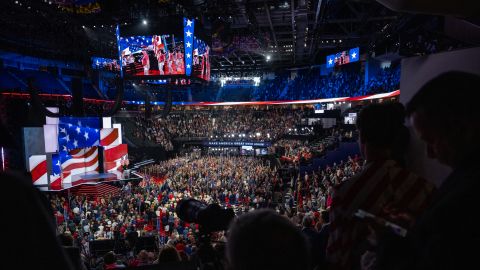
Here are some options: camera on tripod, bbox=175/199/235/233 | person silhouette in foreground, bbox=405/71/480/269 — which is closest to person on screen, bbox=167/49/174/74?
camera on tripod, bbox=175/199/235/233

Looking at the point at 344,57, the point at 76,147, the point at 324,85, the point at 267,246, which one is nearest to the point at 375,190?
the point at 267,246

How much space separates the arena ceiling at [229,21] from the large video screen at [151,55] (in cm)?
119

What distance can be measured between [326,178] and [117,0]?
43.4 feet

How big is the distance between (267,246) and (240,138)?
36520mm

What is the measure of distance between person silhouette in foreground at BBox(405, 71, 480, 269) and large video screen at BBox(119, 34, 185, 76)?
1493 cm

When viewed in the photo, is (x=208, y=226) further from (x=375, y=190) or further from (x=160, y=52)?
(x=160, y=52)

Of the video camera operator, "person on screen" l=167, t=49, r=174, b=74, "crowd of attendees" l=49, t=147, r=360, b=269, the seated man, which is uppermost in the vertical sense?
"person on screen" l=167, t=49, r=174, b=74

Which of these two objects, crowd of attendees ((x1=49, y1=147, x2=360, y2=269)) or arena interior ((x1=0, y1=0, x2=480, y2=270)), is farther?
crowd of attendees ((x1=49, y1=147, x2=360, y2=269))

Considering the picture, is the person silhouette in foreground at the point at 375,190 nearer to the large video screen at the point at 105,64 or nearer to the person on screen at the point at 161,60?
the person on screen at the point at 161,60

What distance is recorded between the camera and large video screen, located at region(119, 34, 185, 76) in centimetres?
1535

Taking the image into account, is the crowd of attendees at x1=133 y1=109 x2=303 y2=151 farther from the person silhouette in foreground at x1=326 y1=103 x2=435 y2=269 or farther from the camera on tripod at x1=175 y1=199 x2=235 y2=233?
the camera on tripod at x1=175 y1=199 x2=235 y2=233

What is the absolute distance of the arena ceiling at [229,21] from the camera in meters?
14.7

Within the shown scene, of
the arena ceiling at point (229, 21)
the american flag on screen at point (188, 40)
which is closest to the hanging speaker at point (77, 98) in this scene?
the arena ceiling at point (229, 21)

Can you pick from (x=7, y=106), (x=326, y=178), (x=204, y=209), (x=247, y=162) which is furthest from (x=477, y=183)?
(x=247, y=162)
